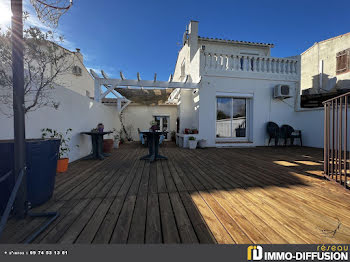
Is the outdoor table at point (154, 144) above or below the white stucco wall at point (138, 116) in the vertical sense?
below

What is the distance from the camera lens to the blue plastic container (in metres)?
1.29

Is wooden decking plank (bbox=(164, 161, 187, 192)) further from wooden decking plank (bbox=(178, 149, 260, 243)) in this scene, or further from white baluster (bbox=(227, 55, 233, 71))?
white baluster (bbox=(227, 55, 233, 71))

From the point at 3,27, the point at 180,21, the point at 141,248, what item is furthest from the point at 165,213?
the point at 180,21

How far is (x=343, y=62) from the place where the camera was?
8047 mm

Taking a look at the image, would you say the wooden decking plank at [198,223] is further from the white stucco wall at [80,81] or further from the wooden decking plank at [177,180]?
the white stucco wall at [80,81]

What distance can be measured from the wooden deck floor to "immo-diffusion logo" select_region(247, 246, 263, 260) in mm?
61

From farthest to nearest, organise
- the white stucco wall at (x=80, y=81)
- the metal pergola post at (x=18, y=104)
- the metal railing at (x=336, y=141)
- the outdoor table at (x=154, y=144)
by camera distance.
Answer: the white stucco wall at (x=80, y=81) < the outdoor table at (x=154, y=144) < the metal railing at (x=336, y=141) < the metal pergola post at (x=18, y=104)

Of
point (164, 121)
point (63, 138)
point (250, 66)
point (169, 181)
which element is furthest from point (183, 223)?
point (164, 121)

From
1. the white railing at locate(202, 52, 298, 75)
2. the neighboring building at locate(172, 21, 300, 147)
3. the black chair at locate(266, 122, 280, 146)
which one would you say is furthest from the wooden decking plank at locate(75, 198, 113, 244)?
the black chair at locate(266, 122, 280, 146)

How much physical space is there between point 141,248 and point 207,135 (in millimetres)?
5152

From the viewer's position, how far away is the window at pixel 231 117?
6074mm

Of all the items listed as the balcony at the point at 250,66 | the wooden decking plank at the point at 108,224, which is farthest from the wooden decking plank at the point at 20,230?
the balcony at the point at 250,66

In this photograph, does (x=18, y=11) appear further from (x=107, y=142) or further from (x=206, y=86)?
(x=206, y=86)

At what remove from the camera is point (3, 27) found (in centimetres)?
161
